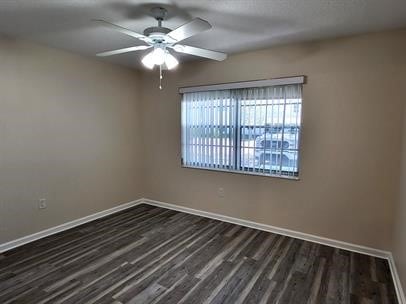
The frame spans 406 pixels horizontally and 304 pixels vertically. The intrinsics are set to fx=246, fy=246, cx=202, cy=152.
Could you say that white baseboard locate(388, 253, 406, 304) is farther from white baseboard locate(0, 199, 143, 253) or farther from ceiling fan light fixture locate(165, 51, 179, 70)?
white baseboard locate(0, 199, 143, 253)

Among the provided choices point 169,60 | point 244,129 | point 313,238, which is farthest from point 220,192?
point 169,60

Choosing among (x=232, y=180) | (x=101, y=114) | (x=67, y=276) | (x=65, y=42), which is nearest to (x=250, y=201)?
(x=232, y=180)

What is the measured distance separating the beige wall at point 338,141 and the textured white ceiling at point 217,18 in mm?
234

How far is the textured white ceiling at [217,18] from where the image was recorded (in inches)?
77.7

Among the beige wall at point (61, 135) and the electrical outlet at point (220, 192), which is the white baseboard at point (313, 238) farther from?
the beige wall at point (61, 135)

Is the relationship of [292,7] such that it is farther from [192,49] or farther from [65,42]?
[65,42]

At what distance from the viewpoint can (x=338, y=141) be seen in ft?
9.11

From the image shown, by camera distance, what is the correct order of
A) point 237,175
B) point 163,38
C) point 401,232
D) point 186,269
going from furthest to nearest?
point 237,175
point 186,269
point 401,232
point 163,38

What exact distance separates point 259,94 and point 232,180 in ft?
4.12

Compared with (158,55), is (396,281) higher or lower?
lower

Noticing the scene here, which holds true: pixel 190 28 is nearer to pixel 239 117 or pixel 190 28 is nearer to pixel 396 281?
pixel 239 117

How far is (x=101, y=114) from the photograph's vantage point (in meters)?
3.73

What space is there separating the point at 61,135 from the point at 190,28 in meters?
2.39

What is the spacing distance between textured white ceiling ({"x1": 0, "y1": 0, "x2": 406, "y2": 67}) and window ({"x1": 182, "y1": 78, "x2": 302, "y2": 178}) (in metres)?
0.70
